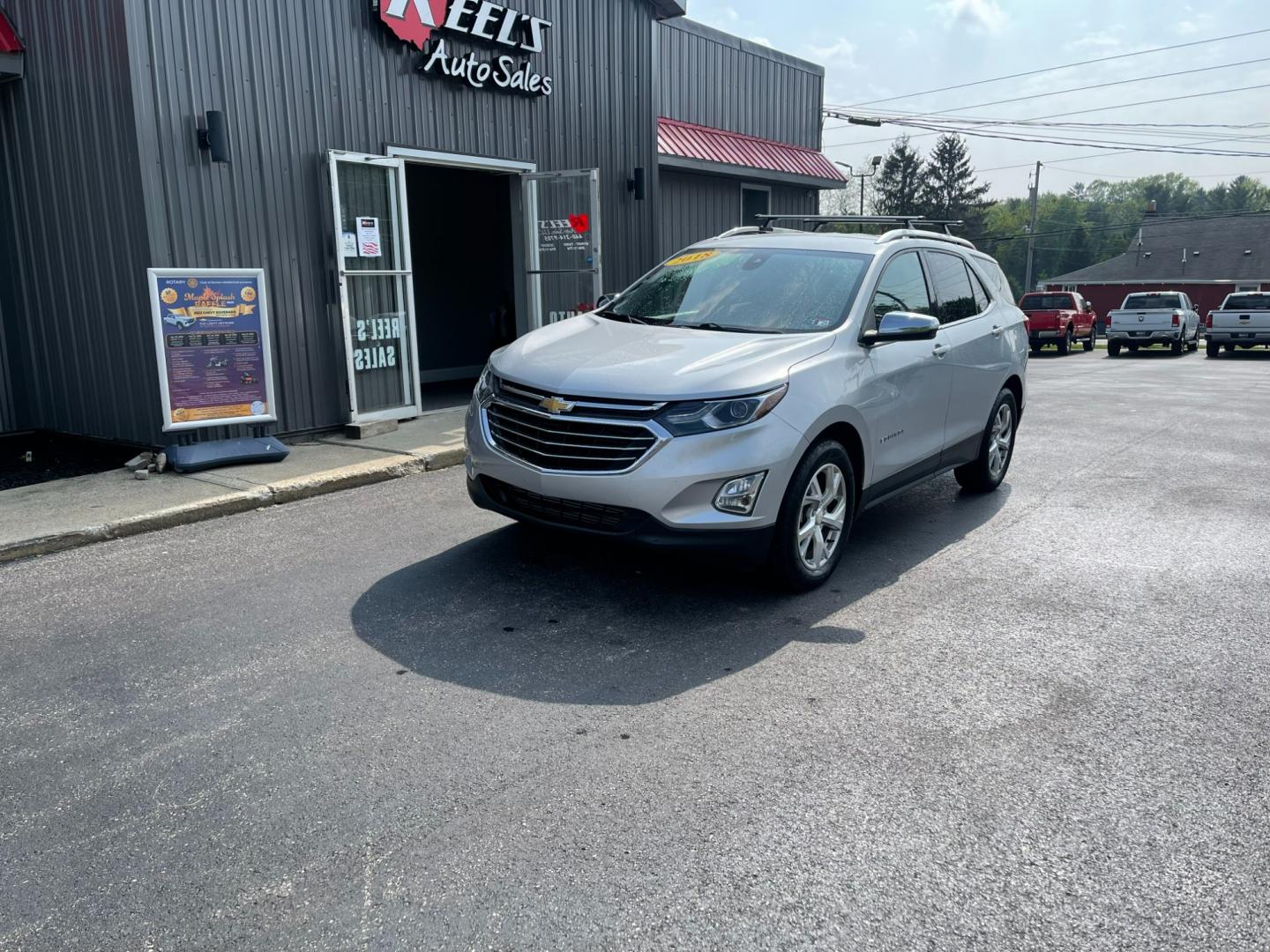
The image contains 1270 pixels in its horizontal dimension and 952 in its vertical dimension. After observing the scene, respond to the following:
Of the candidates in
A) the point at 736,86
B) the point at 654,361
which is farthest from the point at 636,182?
the point at 654,361

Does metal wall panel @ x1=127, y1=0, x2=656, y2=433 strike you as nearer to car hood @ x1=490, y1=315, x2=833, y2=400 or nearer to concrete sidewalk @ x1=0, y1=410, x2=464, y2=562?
concrete sidewalk @ x1=0, y1=410, x2=464, y2=562

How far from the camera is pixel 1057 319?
28312 mm

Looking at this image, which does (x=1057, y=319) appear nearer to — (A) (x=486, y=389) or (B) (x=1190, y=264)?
(A) (x=486, y=389)

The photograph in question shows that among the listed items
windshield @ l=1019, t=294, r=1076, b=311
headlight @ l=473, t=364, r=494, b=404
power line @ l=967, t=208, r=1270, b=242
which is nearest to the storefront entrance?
headlight @ l=473, t=364, r=494, b=404

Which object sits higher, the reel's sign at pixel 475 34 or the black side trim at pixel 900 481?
the reel's sign at pixel 475 34

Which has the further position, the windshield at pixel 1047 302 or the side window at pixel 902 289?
the windshield at pixel 1047 302

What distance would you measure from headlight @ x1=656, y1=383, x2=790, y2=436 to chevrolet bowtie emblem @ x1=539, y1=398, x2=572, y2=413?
1.56 feet

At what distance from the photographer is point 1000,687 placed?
4109 mm

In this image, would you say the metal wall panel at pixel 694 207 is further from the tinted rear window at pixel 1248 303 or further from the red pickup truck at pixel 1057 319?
the tinted rear window at pixel 1248 303

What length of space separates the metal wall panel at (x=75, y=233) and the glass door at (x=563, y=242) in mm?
4660

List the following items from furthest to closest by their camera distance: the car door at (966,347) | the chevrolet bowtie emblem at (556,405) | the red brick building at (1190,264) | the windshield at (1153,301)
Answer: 1. the red brick building at (1190,264)
2. the windshield at (1153,301)
3. the car door at (966,347)
4. the chevrolet bowtie emblem at (556,405)

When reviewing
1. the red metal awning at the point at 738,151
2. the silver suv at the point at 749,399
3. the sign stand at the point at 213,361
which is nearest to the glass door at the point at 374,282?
the sign stand at the point at 213,361

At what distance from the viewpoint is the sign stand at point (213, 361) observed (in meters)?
8.04

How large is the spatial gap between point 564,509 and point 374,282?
225 inches
